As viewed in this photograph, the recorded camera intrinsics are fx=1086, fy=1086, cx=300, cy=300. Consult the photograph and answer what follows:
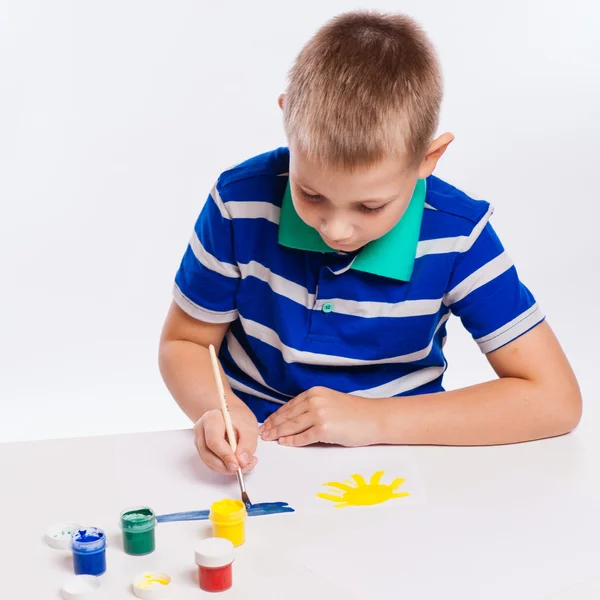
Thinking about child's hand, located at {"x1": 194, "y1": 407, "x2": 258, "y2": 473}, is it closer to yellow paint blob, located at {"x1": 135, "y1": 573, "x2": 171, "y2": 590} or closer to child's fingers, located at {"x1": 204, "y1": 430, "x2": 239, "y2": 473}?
child's fingers, located at {"x1": 204, "y1": 430, "x2": 239, "y2": 473}

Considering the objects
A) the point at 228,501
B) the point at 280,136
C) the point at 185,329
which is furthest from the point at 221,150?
the point at 228,501

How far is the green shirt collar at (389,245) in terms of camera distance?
4.31 feet

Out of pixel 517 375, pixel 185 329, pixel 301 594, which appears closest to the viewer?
pixel 301 594

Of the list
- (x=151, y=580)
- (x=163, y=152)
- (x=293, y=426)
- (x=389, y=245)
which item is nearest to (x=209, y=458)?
(x=293, y=426)

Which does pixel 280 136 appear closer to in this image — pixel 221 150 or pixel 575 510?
pixel 221 150

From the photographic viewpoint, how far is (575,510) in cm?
106

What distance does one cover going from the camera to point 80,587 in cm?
90

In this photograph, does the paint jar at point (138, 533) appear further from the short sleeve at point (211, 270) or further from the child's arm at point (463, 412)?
the short sleeve at point (211, 270)

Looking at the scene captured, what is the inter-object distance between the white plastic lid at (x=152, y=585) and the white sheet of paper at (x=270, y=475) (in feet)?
0.42

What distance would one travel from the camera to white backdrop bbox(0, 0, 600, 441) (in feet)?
8.15

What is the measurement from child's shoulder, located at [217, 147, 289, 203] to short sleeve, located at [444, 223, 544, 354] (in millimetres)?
250

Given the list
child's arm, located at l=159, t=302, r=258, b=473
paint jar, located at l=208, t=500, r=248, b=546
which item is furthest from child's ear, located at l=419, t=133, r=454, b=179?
paint jar, located at l=208, t=500, r=248, b=546

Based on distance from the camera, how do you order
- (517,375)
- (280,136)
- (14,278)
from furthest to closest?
1. (280,136)
2. (14,278)
3. (517,375)

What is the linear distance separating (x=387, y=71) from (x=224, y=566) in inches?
21.7
